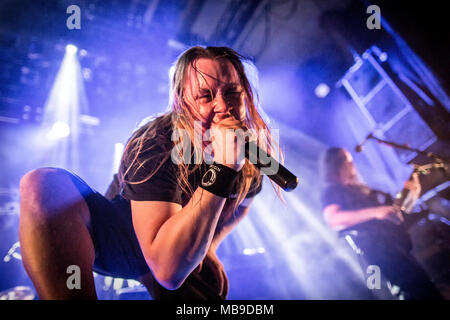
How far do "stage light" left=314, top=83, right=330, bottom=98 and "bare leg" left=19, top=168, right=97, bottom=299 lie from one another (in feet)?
8.14

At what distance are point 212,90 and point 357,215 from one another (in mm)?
2052

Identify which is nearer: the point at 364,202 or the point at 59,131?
the point at 364,202

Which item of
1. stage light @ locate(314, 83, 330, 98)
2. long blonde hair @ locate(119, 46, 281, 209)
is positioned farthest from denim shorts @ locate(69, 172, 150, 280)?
stage light @ locate(314, 83, 330, 98)

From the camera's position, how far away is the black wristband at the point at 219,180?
2.27 ft

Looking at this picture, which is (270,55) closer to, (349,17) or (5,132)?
(349,17)

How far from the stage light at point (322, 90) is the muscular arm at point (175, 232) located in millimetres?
2256

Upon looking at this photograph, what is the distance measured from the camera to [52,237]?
68 cm

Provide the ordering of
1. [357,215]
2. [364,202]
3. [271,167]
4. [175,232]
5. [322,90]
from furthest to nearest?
[322,90] < [364,202] < [357,215] < [271,167] < [175,232]

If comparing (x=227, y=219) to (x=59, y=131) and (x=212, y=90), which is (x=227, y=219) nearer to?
(x=212, y=90)

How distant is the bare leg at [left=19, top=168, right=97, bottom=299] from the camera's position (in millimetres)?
659
